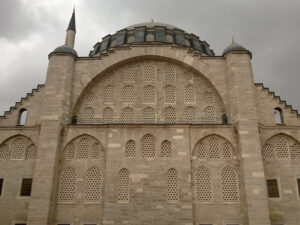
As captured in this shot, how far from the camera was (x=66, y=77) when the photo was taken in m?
15.5

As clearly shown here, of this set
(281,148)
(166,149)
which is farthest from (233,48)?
(166,149)

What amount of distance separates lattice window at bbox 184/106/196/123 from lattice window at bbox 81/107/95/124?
5316 mm

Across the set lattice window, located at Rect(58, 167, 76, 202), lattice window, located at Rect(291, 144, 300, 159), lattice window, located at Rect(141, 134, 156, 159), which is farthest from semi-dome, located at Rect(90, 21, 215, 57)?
lattice window, located at Rect(58, 167, 76, 202)

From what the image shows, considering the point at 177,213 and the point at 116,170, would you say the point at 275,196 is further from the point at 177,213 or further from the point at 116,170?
the point at 116,170

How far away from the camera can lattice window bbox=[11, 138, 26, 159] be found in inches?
581

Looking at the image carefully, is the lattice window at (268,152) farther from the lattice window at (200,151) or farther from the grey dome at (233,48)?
the grey dome at (233,48)

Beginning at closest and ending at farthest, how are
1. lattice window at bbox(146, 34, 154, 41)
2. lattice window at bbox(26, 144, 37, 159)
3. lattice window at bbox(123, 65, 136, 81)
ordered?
lattice window at bbox(26, 144, 37, 159) < lattice window at bbox(123, 65, 136, 81) < lattice window at bbox(146, 34, 154, 41)

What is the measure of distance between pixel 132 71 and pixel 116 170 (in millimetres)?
6345

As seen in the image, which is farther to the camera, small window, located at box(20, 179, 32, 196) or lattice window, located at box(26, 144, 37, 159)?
lattice window, located at box(26, 144, 37, 159)

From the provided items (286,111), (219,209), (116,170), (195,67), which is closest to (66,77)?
(116,170)

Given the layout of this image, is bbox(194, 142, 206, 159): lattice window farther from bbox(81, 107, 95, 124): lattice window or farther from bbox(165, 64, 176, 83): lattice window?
bbox(81, 107, 95, 124): lattice window

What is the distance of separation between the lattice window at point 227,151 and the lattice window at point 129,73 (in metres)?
6.61

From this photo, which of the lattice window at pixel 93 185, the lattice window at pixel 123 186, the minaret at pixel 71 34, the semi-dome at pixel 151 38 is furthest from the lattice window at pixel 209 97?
the minaret at pixel 71 34

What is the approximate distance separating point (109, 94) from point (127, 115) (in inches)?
69.1
